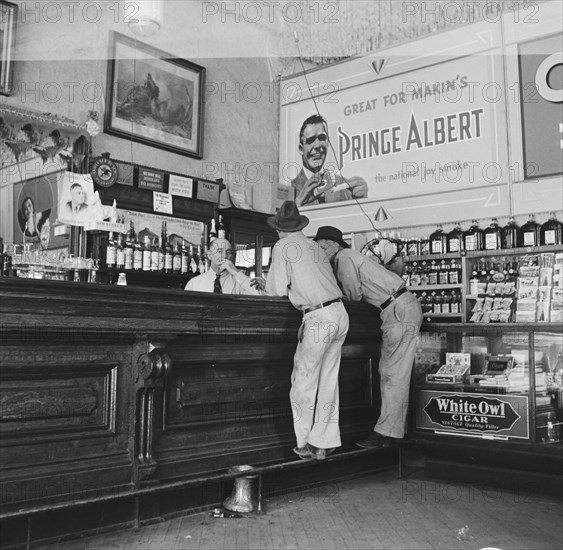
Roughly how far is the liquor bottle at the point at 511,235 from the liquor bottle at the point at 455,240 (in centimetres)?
41

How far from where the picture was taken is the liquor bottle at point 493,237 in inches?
227

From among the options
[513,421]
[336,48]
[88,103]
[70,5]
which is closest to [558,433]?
[513,421]

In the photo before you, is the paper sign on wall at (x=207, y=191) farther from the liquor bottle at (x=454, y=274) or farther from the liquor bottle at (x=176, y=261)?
the liquor bottle at (x=454, y=274)

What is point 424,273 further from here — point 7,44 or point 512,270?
point 7,44

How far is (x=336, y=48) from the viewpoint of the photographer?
19.0ft

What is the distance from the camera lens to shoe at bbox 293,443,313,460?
3594 millimetres

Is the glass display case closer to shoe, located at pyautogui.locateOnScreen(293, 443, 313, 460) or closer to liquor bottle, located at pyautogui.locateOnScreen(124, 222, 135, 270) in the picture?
shoe, located at pyautogui.locateOnScreen(293, 443, 313, 460)

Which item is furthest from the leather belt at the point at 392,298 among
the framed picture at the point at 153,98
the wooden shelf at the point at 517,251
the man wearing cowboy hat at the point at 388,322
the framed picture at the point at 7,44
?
the framed picture at the point at 7,44

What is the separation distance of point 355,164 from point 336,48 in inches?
58.7

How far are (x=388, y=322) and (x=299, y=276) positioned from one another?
959 millimetres

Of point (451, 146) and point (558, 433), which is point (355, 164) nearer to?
point (451, 146)

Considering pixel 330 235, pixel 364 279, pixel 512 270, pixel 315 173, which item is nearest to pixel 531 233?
pixel 512 270

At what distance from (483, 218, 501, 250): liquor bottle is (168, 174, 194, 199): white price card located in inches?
116

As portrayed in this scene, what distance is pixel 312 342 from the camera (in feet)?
11.5
